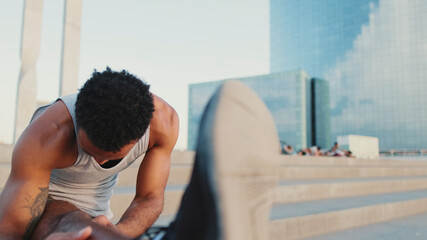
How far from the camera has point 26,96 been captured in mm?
6477

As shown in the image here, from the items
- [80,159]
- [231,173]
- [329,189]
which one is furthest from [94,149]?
[329,189]

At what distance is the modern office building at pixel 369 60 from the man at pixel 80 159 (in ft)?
151

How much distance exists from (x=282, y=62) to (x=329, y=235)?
51068 mm

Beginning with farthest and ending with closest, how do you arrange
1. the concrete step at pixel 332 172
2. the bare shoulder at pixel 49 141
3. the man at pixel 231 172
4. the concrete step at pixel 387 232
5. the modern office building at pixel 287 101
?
the modern office building at pixel 287 101
the concrete step at pixel 332 172
the concrete step at pixel 387 232
the bare shoulder at pixel 49 141
the man at pixel 231 172

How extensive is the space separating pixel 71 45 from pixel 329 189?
263 inches

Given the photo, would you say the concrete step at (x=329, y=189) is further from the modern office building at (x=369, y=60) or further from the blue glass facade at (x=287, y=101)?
the modern office building at (x=369, y=60)

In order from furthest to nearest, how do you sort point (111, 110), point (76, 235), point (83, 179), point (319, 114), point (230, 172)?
1. point (319, 114)
2. point (83, 179)
3. point (111, 110)
4. point (76, 235)
5. point (230, 172)

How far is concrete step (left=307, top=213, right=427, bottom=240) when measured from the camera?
72.6 inches

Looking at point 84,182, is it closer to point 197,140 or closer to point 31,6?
point 197,140

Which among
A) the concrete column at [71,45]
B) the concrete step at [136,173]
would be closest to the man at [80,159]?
the concrete step at [136,173]

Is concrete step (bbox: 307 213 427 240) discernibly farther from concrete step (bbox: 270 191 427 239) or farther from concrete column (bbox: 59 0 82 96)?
concrete column (bbox: 59 0 82 96)

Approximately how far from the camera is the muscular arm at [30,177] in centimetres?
99

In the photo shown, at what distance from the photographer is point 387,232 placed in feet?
6.66

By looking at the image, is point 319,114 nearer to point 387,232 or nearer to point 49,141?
point 387,232
